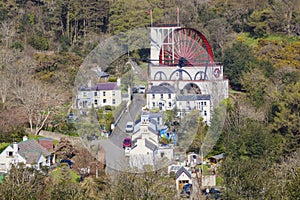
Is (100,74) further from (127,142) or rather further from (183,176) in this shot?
(183,176)

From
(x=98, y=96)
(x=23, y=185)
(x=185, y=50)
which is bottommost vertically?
(x=23, y=185)

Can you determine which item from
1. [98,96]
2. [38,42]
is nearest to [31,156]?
[98,96]

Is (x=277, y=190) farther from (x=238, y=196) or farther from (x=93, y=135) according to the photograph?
(x=93, y=135)

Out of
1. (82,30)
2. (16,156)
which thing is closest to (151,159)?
(16,156)

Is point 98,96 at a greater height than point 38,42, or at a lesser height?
lesser

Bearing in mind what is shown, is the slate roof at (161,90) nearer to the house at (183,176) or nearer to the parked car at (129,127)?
the parked car at (129,127)

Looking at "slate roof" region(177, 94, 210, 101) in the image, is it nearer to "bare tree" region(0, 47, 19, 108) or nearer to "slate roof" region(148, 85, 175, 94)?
"slate roof" region(148, 85, 175, 94)

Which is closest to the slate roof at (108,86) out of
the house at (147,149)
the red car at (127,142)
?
the house at (147,149)
